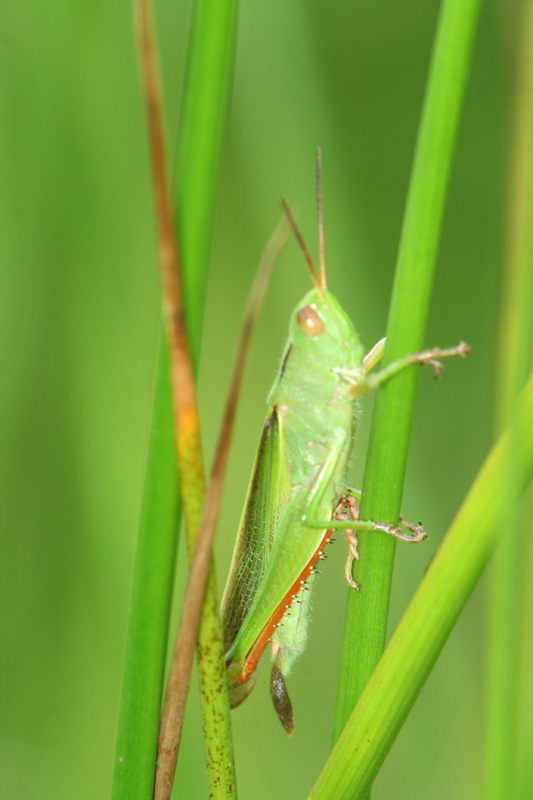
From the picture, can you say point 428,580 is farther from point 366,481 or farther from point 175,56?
point 175,56

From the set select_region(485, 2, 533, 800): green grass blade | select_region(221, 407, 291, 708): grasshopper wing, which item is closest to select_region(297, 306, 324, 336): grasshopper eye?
select_region(221, 407, 291, 708): grasshopper wing

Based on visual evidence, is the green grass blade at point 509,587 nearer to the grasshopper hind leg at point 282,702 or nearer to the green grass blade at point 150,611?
the green grass blade at point 150,611

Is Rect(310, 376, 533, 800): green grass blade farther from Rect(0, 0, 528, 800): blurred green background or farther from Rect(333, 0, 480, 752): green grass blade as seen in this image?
Rect(0, 0, 528, 800): blurred green background

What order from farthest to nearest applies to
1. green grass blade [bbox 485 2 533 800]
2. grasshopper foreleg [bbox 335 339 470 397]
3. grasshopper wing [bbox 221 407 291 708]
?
1. grasshopper wing [bbox 221 407 291 708]
2. grasshopper foreleg [bbox 335 339 470 397]
3. green grass blade [bbox 485 2 533 800]

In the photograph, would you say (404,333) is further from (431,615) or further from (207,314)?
(207,314)

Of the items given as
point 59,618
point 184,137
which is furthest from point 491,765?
point 59,618

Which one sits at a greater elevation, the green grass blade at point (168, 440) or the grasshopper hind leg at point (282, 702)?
the green grass blade at point (168, 440)

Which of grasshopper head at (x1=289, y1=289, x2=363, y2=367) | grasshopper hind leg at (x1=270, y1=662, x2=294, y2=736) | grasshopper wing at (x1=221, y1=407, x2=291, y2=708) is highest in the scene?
grasshopper head at (x1=289, y1=289, x2=363, y2=367)

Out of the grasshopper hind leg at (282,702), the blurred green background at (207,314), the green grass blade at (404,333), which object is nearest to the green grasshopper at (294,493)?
the grasshopper hind leg at (282,702)
